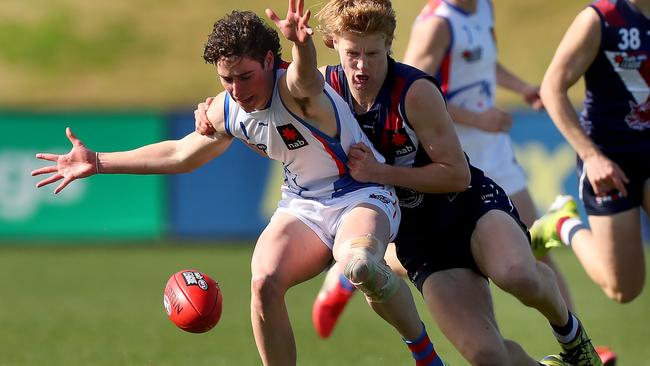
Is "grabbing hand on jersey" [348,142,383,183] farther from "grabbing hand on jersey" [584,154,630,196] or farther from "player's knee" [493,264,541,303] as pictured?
"grabbing hand on jersey" [584,154,630,196]

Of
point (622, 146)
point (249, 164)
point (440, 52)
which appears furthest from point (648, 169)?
point (249, 164)

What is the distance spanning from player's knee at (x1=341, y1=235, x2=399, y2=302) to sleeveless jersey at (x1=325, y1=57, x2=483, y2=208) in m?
0.56

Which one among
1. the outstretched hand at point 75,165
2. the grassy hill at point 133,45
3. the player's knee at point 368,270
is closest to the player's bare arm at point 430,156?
the player's knee at point 368,270

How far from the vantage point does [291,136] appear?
5.15 m

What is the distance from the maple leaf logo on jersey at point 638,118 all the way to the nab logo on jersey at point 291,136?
2.11 m

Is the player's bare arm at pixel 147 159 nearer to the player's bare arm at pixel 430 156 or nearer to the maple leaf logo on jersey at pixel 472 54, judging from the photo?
the player's bare arm at pixel 430 156

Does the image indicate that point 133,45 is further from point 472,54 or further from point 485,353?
point 485,353

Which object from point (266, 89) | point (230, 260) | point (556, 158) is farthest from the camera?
point (556, 158)

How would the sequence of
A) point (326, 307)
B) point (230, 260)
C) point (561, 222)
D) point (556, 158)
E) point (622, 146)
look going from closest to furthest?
point (622, 146), point (561, 222), point (326, 307), point (230, 260), point (556, 158)

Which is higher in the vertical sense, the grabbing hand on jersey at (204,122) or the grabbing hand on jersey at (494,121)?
the grabbing hand on jersey at (204,122)

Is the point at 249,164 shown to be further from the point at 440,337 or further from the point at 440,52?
the point at 440,52

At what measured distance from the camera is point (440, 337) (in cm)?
868

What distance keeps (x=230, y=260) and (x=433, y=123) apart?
914 cm

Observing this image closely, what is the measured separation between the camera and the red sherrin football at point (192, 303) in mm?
5254
